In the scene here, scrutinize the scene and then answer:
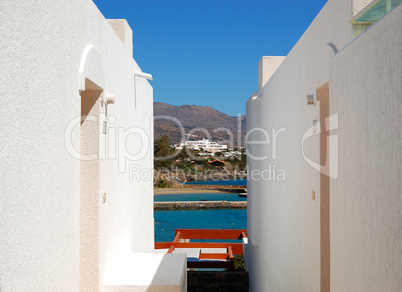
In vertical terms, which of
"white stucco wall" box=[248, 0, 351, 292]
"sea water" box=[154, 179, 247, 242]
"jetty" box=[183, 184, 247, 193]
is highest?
"white stucco wall" box=[248, 0, 351, 292]

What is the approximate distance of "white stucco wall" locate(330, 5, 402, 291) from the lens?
2.17 metres

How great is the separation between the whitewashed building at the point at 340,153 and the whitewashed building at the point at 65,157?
179 centimetres

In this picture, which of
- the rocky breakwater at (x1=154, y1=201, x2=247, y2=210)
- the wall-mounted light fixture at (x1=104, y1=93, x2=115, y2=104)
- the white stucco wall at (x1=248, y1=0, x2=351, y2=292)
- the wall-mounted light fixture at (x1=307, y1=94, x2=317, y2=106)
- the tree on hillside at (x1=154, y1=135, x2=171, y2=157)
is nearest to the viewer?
the white stucco wall at (x1=248, y1=0, x2=351, y2=292)

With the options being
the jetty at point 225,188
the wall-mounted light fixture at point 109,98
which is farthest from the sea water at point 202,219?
the wall-mounted light fixture at point 109,98

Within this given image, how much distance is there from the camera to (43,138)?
9.12 feet

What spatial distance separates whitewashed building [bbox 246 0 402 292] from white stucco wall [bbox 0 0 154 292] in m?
2.07

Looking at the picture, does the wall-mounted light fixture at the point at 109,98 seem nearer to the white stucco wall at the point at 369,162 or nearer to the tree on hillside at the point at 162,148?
the white stucco wall at the point at 369,162

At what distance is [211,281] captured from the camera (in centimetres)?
1175

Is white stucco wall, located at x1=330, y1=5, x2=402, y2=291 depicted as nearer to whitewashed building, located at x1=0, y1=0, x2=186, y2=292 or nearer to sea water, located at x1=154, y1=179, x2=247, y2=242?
whitewashed building, located at x1=0, y1=0, x2=186, y2=292

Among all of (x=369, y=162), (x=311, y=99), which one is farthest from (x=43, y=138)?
(x=311, y=99)

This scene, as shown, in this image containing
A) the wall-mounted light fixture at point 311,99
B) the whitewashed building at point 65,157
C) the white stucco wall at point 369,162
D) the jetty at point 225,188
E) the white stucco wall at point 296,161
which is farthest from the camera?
the jetty at point 225,188

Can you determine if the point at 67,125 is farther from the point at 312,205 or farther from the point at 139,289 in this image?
the point at 312,205

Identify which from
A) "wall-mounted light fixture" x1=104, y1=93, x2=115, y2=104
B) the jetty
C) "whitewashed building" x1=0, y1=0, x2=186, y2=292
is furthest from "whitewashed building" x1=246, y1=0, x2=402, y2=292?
the jetty

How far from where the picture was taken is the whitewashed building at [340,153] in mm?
2260
